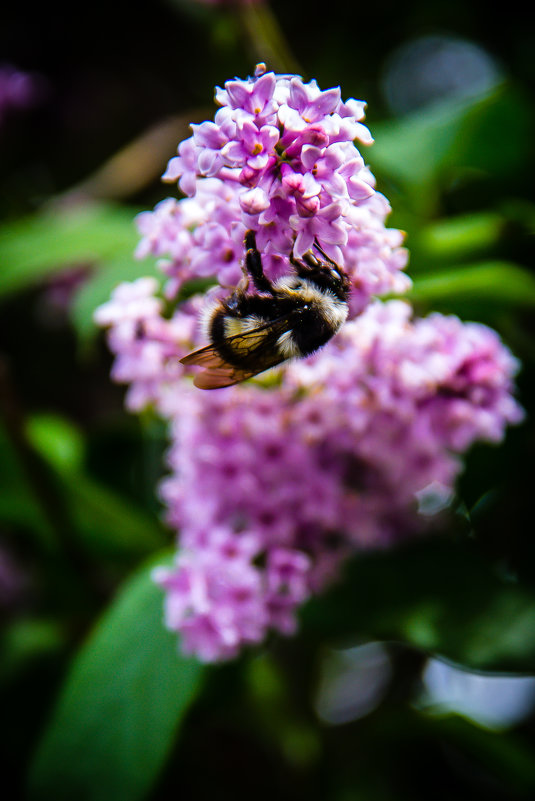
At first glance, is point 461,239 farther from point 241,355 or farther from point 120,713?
point 120,713

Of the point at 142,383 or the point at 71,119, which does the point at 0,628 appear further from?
the point at 71,119

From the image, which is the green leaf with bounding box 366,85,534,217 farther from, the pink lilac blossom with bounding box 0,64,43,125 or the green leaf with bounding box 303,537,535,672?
the pink lilac blossom with bounding box 0,64,43,125

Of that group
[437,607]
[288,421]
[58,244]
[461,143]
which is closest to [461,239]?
[461,143]

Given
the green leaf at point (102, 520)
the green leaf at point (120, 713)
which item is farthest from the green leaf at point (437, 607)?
the green leaf at point (102, 520)

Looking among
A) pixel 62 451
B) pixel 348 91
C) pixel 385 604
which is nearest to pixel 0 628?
pixel 62 451

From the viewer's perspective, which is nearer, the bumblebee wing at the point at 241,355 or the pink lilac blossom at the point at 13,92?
the bumblebee wing at the point at 241,355

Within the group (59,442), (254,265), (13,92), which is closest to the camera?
(254,265)

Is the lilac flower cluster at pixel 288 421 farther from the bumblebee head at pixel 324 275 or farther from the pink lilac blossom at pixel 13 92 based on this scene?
the pink lilac blossom at pixel 13 92
